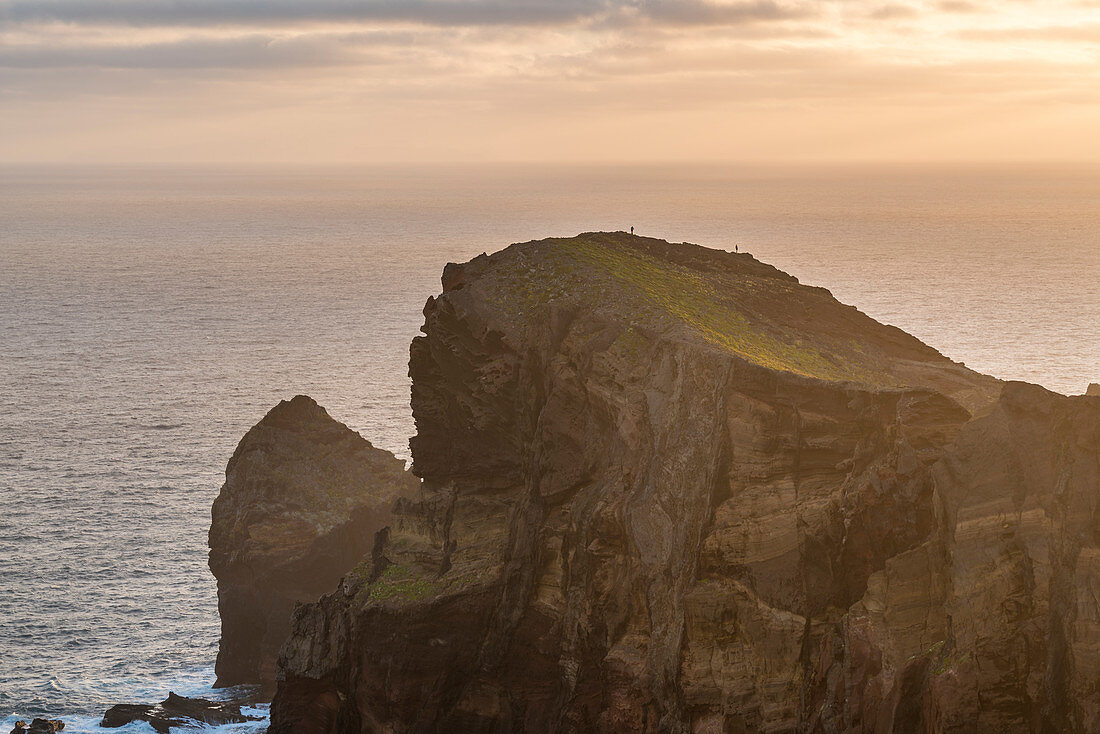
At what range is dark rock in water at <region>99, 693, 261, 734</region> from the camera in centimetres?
6560

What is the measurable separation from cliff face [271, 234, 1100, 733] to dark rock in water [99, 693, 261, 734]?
12.0m

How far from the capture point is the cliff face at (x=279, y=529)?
7188 cm

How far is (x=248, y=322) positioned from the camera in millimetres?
191875

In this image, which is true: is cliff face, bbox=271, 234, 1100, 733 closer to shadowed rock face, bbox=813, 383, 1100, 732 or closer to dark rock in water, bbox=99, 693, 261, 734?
shadowed rock face, bbox=813, 383, 1100, 732

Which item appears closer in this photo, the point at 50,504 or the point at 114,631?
the point at 114,631

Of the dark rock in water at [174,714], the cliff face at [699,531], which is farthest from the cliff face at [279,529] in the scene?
the cliff face at [699,531]

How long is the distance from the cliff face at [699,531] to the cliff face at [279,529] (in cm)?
1555

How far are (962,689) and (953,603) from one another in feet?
9.17

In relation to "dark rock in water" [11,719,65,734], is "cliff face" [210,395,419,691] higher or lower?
higher

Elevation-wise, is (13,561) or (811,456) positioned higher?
(811,456)

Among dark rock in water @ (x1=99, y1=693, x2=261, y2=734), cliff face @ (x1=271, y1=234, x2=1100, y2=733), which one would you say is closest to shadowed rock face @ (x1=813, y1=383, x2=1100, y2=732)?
cliff face @ (x1=271, y1=234, x2=1100, y2=733)

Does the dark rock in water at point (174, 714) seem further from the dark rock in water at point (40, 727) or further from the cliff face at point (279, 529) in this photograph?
the cliff face at point (279, 529)

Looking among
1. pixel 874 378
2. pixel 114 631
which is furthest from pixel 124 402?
pixel 874 378

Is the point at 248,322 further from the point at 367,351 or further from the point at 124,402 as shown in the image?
the point at 124,402
